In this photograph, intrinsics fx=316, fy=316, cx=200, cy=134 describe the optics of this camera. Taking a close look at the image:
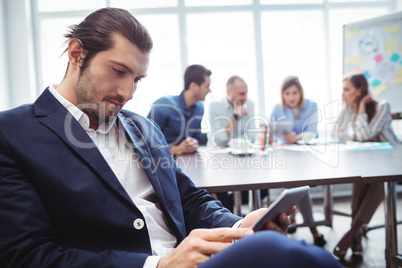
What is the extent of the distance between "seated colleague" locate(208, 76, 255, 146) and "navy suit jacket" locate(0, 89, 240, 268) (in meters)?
2.32

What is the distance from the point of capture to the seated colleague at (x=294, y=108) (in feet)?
11.1

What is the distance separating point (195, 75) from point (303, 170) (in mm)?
1635

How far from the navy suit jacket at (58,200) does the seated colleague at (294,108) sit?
110 inches

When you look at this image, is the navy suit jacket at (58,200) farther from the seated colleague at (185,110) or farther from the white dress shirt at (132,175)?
the seated colleague at (185,110)

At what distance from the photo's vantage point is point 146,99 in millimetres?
4320

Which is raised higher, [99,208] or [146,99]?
[146,99]

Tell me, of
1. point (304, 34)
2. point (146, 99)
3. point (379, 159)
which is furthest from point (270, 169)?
point (304, 34)

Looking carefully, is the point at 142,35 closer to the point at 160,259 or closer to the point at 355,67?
the point at 160,259

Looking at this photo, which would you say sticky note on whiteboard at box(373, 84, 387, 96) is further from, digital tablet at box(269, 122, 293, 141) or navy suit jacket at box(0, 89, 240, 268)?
navy suit jacket at box(0, 89, 240, 268)

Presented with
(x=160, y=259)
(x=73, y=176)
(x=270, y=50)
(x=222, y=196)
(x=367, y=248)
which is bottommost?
(x=367, y=248)

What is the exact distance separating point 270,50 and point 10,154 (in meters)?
4.02

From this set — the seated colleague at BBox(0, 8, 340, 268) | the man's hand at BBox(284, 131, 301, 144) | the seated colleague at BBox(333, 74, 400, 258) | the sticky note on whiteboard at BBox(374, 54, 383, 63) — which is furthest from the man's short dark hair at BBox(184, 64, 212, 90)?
the sticky note on whiteboard at BBox(374, 54, 383, 63)

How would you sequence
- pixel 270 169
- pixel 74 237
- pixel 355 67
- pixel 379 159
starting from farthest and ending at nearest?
pixel 355 67 → pixel 379 159 → pixel 270 169 → pixel 74 237

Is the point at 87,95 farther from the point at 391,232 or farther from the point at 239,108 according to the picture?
the point at 239,108
